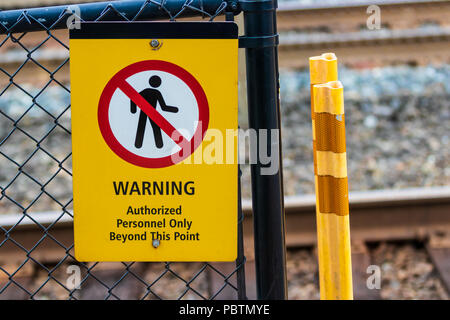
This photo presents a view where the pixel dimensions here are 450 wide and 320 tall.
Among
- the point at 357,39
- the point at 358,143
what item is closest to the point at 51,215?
the point at 358,143

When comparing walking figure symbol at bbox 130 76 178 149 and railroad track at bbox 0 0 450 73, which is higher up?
railroad track at bbox 0 0 450 73

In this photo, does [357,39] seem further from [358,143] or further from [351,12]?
[358,143]

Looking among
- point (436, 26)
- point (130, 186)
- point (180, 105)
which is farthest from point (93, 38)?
point (436, 26)

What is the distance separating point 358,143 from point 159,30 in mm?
3519

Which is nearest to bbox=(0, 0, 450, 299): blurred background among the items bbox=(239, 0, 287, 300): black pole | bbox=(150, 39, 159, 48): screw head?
bbox=(150, 39, 159, 48): screw head

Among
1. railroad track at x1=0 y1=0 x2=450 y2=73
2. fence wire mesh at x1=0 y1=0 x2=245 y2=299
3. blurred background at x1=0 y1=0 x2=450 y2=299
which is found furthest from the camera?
railroad track at x1=0 y1=0 x2=450 y2=73

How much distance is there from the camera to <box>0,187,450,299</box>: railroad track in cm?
421

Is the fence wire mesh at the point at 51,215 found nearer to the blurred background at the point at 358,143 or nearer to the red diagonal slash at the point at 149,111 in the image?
the blurred background at the point at 358,143

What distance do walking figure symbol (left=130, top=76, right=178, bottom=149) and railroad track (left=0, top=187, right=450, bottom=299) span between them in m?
2.06

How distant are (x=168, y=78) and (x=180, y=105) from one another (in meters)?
0.09

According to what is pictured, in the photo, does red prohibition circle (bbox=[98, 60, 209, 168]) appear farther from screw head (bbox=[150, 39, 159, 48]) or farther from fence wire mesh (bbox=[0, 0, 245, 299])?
fence wire mesh (bbox=[0, 0, 245, 299])

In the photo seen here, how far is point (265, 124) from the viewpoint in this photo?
7.61ft

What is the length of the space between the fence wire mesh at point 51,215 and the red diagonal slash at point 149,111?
25 cm

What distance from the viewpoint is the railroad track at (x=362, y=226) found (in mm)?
4211
